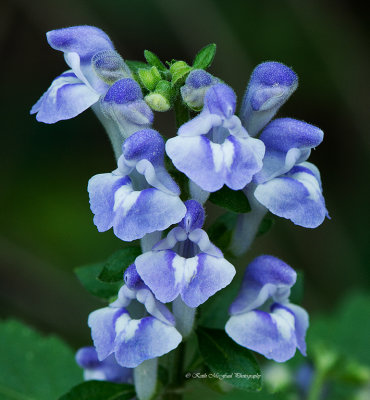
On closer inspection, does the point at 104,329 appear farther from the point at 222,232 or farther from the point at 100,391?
the point at 222,232

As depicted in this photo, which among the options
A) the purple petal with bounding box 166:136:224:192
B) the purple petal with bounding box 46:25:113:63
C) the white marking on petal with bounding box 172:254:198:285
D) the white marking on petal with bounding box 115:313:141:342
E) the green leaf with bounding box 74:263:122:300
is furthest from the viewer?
the green leaf with bounding box 74:263:122:300

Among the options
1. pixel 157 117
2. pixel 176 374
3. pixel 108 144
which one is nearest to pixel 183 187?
pixel 176 374

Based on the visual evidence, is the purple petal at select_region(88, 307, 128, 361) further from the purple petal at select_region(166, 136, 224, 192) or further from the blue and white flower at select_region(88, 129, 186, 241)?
the purple petal at select_region(166, 136, 224, 192)

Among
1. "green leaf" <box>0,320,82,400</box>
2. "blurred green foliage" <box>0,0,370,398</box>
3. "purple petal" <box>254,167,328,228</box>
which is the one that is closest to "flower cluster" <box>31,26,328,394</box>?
"purple petal" <box>254,167,328,228</box>

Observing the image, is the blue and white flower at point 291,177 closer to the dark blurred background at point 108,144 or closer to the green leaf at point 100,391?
the green leaf at point 100,391

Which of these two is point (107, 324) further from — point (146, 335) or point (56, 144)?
point (56, 144)

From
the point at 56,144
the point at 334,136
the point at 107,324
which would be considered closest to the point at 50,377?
the point at 107,324
